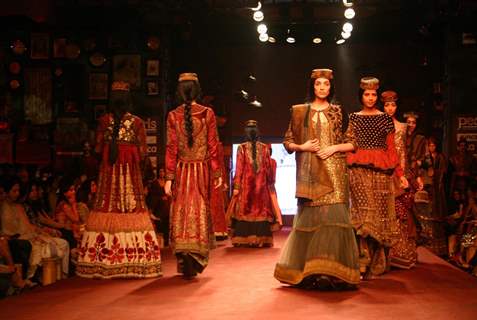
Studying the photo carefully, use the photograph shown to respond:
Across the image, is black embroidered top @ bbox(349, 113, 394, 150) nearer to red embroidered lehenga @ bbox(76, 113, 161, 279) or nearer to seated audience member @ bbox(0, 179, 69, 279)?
red embroidered lehenga @ bbox(76, 113, 161, 279)

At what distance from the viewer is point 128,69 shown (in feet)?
47.3

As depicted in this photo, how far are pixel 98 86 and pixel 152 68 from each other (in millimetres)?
1167

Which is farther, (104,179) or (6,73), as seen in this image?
(6,73)

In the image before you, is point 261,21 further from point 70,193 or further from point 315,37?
point 70,193

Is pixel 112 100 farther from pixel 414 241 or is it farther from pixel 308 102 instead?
pixel 414 241

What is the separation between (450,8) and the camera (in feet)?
42.9

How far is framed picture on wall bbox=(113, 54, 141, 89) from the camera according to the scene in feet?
47.1

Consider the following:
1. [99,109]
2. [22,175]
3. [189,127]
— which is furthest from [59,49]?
[189,127]

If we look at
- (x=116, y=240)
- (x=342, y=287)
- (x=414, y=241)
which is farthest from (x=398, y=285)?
(x=116, y=240)

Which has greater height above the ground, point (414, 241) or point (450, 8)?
point (450, 8)

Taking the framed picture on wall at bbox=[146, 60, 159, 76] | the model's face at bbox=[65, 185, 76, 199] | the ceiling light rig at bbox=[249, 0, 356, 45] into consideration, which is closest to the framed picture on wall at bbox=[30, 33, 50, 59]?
the framed picture on wall at bbox=[146, 60, 159, 76]

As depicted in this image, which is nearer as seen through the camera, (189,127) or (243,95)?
(189,127)

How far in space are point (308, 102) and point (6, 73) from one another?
9.85 meters

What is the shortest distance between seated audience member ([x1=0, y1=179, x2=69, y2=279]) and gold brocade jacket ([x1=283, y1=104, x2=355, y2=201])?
8.77ft
